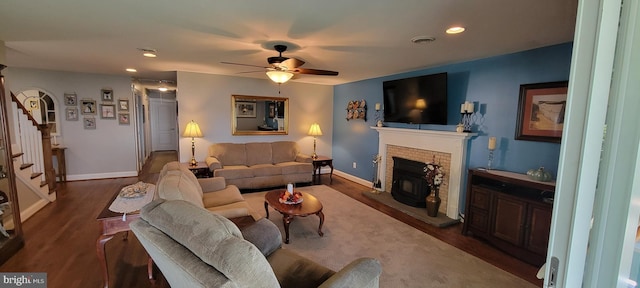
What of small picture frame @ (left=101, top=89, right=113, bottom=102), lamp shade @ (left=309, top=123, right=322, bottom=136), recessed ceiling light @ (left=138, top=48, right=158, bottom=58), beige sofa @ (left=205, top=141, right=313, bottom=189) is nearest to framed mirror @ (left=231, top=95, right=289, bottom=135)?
beige sofa @ (left=205, top=141, right=313, bottom=189)

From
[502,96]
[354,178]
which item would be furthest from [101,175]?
[502,96]

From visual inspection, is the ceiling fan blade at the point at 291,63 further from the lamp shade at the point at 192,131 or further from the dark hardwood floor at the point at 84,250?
the lamp shade at the point at 192,131

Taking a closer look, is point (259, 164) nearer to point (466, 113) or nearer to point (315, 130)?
point (315, 130)

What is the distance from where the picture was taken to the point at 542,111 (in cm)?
293

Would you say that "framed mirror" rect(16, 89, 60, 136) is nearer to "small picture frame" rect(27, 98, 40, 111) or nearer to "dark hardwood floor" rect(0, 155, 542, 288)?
"small picture frame" rect(27, 98, 40, 111)

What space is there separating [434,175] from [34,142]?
19.9 feet

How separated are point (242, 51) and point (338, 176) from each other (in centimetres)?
390

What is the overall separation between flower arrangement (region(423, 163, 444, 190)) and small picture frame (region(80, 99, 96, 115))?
641 cm

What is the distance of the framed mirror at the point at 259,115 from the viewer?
550 centimetres

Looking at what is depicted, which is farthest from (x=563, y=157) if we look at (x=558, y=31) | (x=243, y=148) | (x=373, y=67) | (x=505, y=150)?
(x=243, y=148)

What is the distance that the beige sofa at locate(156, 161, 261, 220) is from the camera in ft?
7.52

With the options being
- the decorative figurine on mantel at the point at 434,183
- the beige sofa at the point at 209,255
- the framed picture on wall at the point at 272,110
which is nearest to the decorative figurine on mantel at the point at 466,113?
the decorative figurine on mantel at the point at 434,183

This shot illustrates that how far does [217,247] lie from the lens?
1.07 m

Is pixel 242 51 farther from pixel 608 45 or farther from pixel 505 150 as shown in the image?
pixel 505 150
